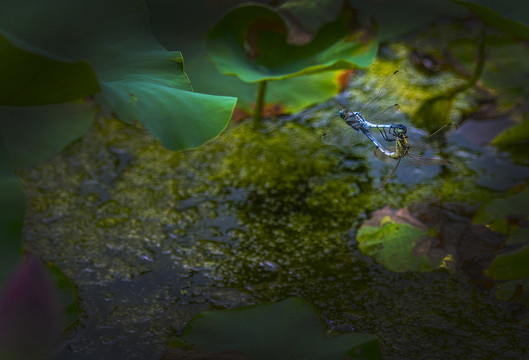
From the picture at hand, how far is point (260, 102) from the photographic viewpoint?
1.19m

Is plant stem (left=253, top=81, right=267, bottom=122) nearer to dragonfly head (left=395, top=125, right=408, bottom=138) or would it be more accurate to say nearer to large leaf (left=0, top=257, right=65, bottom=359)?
dragonfly head (left=395, top=125, right=408, bottom=138)

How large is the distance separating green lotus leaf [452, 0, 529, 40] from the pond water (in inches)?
10.0

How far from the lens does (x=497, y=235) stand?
0.96 m

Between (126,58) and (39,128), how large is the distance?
0.24m

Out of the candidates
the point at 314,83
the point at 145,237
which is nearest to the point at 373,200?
the point at 314,83

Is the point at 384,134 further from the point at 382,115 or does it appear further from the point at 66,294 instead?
the point at 66,294

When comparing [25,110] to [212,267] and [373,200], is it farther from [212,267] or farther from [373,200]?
[373,200]

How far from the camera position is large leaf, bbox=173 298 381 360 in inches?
28.9

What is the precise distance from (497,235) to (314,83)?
1.58 ft

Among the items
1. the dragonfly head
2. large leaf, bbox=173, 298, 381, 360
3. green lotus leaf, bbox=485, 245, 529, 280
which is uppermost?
the dragonfly head

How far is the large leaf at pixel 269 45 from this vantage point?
1.08 meters

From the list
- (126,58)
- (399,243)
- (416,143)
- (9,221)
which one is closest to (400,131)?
(416,143)

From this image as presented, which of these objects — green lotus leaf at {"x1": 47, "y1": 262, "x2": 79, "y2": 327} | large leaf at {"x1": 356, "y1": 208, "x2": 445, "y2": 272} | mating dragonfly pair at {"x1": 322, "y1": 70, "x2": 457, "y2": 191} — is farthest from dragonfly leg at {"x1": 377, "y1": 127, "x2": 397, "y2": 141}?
green lotus leaf at {"x1": 47, "y1": 262, "x2": 79, "y2": 327}

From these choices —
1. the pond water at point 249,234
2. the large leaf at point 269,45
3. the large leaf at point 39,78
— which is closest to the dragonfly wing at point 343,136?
the pond water at point 249,234
